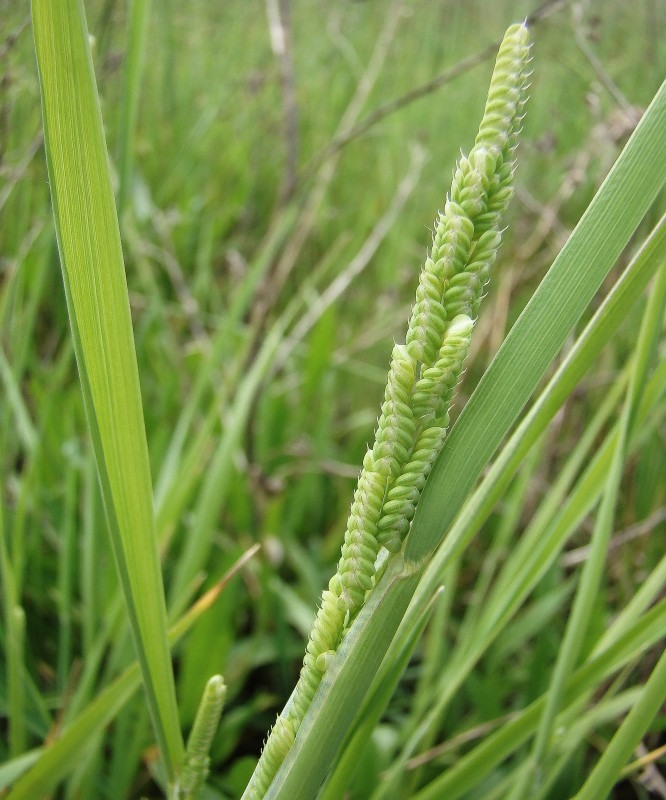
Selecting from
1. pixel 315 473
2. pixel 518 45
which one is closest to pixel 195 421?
pixel 315 473

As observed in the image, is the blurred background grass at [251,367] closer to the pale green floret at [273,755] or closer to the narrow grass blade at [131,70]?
the narrow grass blade at [131,70]

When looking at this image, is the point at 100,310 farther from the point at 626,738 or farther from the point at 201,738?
the point at 626,738

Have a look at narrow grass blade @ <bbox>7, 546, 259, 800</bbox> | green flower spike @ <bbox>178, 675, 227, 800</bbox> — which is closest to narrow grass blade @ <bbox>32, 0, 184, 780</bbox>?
green flower spike @ <bbox>178, 675, 227, 800</bbox>

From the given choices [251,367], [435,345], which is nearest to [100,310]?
[435,345]

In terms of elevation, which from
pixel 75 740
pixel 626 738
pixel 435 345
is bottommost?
pixel 75 740

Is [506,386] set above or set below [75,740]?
above

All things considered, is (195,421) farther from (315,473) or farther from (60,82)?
(60,82)

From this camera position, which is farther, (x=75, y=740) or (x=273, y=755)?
(x=75, y=740)
